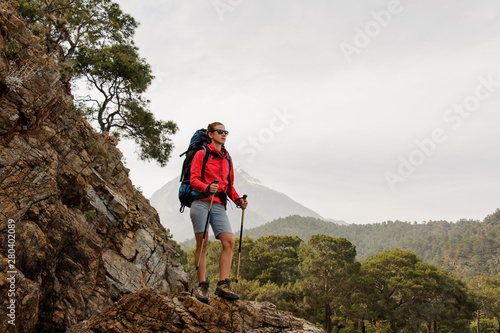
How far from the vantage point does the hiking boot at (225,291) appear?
4805mm

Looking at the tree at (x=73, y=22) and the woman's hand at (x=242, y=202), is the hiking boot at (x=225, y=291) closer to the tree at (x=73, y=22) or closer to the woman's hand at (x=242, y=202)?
the woman's hand at (x=242, y=202)

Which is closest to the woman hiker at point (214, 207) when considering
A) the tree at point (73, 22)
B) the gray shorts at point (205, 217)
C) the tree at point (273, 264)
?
the gray shorts at point (205, 217)

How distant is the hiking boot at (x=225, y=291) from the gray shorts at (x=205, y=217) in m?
0.78

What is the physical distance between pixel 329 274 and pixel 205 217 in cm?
3242

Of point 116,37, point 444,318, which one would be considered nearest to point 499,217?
point 444,318

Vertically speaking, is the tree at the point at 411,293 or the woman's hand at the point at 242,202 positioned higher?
the woman's hand at the point at 242,202

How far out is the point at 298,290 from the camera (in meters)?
33.8

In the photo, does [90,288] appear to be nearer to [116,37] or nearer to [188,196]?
[188,196]

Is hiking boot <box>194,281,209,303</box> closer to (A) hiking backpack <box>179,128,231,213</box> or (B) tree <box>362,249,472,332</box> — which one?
(A) hiking backpack <box>179,128,231,213</box>

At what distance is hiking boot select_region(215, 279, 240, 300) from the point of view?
4805 mm

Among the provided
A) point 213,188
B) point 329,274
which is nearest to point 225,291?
point 213,188

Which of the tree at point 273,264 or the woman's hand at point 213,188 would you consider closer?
the woman's hand at point 213,188

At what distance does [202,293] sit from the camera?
4672 mm

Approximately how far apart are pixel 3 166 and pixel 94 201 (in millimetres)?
3406
